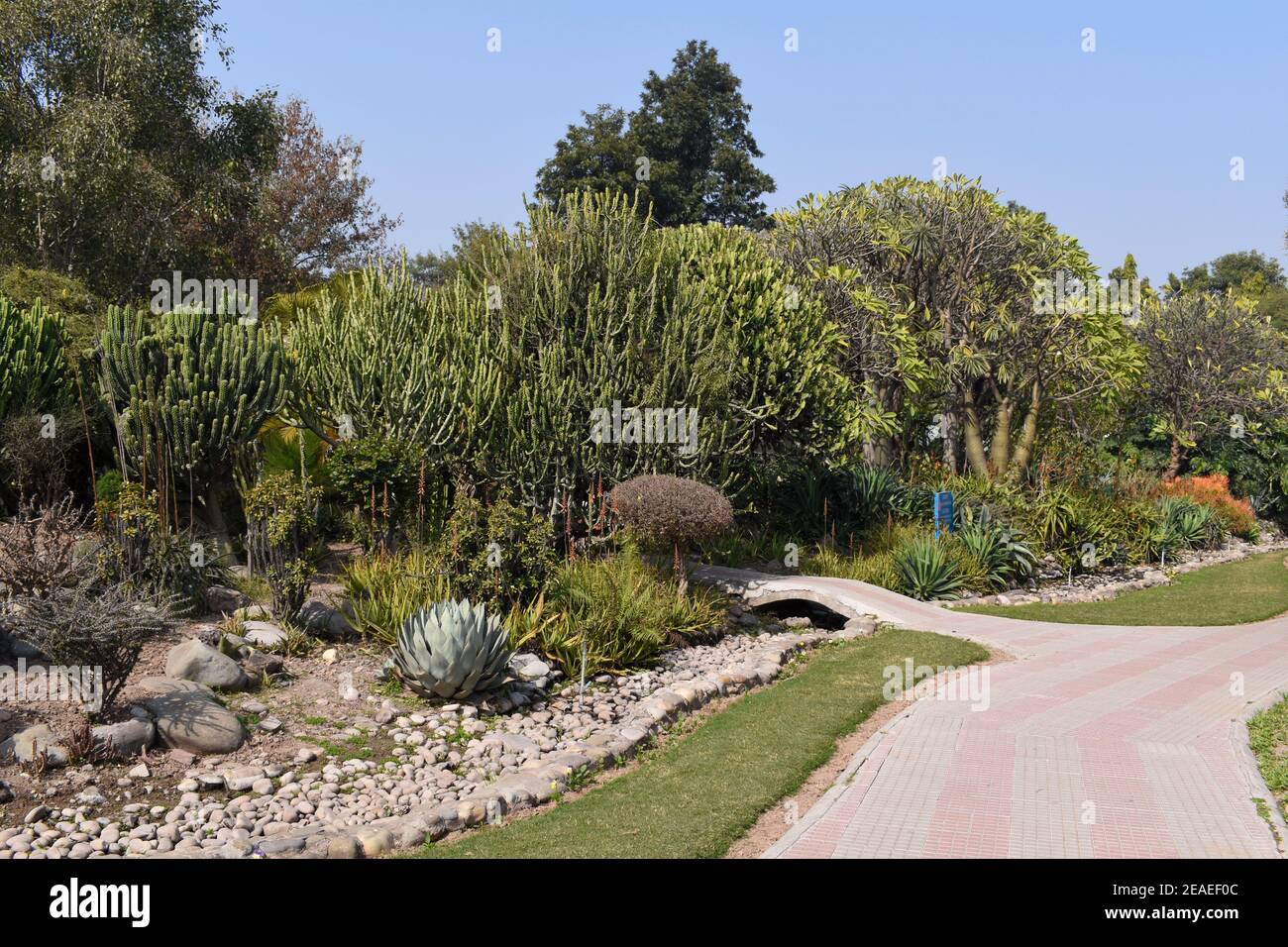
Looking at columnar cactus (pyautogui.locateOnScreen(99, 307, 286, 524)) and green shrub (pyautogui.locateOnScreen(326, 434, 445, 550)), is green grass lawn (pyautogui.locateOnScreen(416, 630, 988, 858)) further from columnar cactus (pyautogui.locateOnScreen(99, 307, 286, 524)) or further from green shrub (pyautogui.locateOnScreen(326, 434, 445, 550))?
columnar cactus (pyautogui.locateOnScreen(99, 307, 286, 524))

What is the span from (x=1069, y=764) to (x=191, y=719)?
23.1 feet

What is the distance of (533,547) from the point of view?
11.8 meters

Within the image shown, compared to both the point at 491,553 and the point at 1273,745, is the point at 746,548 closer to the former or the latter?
the point at 491,553

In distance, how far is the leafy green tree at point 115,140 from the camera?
72.4 ft

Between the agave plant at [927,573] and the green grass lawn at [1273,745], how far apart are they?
6736 mm

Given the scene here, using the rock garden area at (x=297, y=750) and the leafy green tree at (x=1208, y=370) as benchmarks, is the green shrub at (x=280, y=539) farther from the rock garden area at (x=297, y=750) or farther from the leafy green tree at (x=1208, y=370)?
the leafy green tree at (x=1208, y=370)

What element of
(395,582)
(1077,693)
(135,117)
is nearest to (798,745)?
(1077,693)

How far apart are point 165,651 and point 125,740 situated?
232 cm

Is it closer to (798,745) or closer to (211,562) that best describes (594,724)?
(798,745)

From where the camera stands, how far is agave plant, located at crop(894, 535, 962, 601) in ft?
54.8

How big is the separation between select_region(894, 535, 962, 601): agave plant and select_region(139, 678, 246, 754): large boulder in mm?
11316

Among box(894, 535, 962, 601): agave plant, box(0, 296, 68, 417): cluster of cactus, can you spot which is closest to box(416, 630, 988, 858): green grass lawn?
box(894, 535, 962, 601): agave plant

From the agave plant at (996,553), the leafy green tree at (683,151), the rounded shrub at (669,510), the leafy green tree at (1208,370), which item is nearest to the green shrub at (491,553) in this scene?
the rounded shrub at (669,510)
